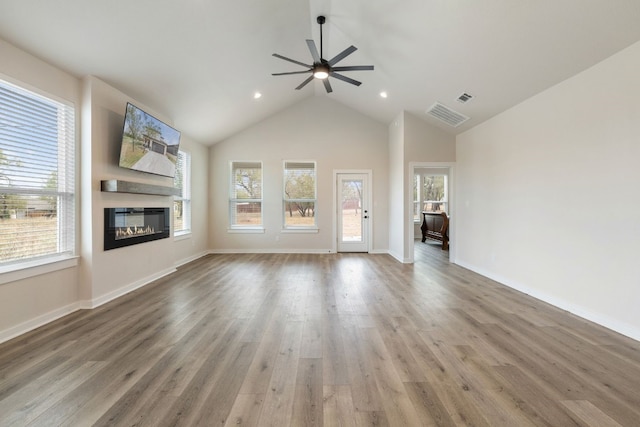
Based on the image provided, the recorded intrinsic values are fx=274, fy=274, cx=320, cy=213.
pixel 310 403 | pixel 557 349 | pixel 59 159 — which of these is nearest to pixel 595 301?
pixel 557 349

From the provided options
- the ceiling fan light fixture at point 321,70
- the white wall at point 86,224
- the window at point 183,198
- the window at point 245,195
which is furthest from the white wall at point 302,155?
the ceiling fan light fixture at point 321,70

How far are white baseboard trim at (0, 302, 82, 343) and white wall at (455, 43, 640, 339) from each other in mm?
5669

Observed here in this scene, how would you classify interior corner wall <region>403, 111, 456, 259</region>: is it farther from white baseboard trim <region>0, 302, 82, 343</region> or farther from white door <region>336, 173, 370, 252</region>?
white baseboard trim <region>0, 302, 82, 343</region>

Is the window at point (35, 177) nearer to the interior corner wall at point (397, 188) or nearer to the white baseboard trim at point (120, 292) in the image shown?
the white baseboard trim at point (120, 292)

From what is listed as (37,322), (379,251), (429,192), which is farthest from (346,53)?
(429,192)

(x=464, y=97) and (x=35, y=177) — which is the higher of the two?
(x=464, y=97)

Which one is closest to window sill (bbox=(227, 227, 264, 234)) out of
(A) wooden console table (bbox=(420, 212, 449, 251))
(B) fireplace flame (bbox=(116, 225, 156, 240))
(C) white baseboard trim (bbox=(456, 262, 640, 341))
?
(B) fireplace flame (bbox=(116, 225, 156, 240))

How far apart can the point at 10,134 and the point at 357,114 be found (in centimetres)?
603

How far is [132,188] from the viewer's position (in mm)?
3680

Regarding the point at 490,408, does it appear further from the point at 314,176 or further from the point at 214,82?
the point at 314,176

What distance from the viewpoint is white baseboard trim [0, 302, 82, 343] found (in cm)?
247

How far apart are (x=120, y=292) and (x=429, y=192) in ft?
28.4

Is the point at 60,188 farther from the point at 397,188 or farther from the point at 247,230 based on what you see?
the point at 397,188

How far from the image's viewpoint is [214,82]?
4.44m
